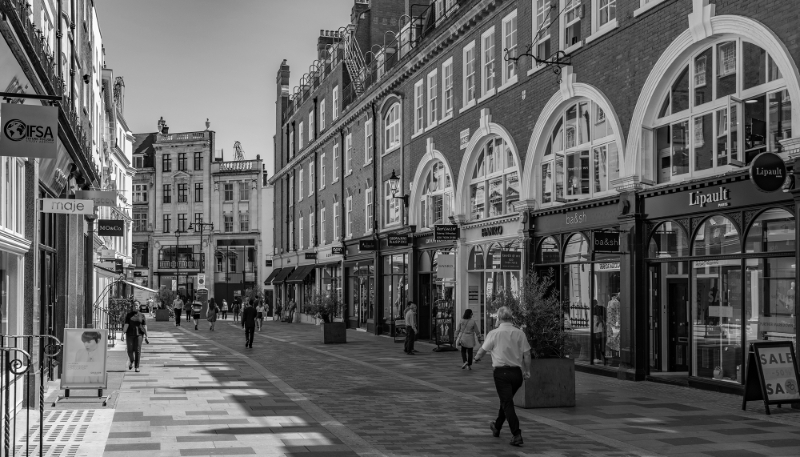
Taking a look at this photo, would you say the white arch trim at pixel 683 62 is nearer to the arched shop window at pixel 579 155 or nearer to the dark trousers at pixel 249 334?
the arched shop window at pixel 579 155

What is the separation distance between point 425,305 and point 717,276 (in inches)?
657

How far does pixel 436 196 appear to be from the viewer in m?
31.3

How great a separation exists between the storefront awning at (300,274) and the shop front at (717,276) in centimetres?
3382

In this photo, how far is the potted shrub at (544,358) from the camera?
14.0 meters

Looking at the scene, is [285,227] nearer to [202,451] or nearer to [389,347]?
[389,347]

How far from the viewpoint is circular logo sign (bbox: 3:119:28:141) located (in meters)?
10.1

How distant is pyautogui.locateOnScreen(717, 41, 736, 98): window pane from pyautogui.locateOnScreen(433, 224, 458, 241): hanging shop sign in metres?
12.9

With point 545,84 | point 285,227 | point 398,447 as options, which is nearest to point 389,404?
point 398,447

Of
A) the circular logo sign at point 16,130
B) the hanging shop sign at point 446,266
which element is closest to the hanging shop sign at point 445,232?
the hanging shop sign at point 446,266

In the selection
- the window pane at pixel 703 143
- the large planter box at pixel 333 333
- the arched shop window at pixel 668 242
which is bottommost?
the large planter box at pixel 333 333

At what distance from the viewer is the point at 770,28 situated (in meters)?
14.7

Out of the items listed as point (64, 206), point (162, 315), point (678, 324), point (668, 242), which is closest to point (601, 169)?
point (668, 242)

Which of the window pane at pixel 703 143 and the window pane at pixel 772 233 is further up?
the window pane at pixel 703 143

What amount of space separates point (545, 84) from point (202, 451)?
15262 millimetres
